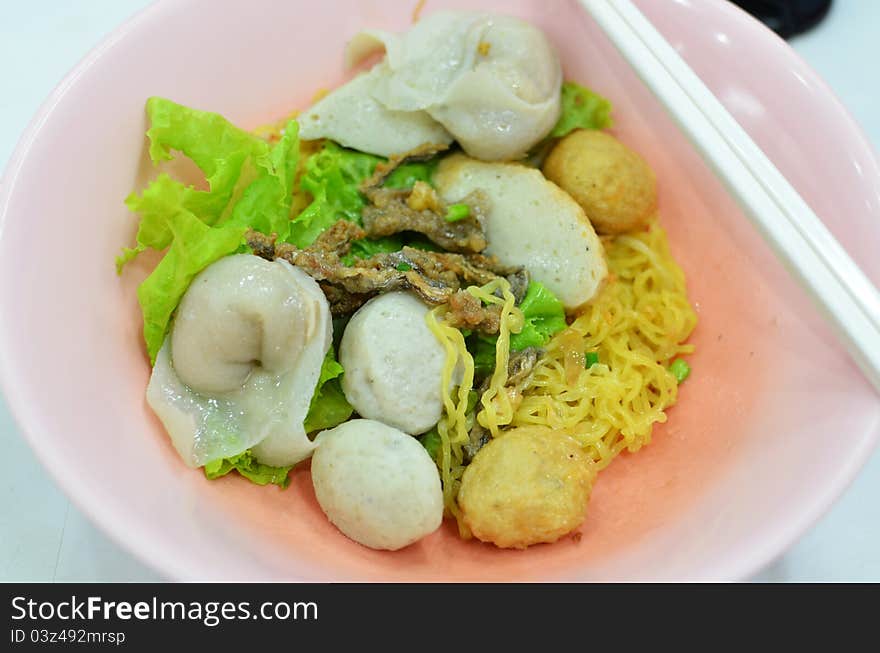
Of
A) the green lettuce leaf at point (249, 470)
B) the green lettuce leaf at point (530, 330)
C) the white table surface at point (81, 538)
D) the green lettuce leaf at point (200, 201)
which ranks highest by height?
the green lettuce leaf at point (200, 201)

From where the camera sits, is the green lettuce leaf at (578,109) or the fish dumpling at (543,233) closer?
the fish dumpling at (543,233)

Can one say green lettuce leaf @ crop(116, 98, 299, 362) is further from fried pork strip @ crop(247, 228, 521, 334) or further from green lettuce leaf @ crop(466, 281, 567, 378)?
green lettuce leaf @ crop(466, 281, 567, 378)

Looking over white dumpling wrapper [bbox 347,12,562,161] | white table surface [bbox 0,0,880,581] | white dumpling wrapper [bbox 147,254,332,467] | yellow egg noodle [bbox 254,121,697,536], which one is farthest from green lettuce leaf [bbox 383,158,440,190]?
white table surface [bbox 0,0,880,581]

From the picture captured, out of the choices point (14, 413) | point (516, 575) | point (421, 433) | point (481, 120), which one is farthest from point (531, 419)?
point (14, 413)

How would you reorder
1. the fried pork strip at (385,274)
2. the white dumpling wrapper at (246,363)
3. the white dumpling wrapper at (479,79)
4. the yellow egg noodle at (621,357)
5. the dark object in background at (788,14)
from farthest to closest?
the dark object in background at (788,14), the white dumpling wrapper at (479,79), the yellow egg noodle at (621,357), the fried pork strip at (385,274), the white dumpling wrapper at (246,363)

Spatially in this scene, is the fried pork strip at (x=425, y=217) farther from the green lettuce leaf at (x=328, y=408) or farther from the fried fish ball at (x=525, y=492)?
the fried fish ball at (x=525, y=492)

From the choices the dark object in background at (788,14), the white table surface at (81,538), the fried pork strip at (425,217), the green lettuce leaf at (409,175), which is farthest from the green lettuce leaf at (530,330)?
the dark object in background at (788,14)

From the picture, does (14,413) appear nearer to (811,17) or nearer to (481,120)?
(481,120)
